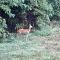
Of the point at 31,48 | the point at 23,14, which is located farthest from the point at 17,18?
the point at 31,48

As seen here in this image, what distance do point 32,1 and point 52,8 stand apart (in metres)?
1.97

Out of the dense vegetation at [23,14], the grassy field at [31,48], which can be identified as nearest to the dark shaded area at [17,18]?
the dense vegetation at [23,14]

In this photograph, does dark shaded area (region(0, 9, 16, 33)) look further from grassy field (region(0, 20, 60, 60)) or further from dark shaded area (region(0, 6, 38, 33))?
grassy field (region(0, 20, 60, 60))

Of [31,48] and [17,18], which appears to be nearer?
[31,48]

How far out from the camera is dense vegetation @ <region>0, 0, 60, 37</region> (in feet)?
35.6

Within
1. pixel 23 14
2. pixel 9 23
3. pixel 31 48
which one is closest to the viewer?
pixel 31 48

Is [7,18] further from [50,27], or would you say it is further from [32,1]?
[50,27]

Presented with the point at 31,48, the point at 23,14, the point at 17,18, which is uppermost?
the point at 23,14

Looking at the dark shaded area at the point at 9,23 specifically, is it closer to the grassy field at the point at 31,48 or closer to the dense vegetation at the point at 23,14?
the dense vegetation at the point at 23,14

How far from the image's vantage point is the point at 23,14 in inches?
470

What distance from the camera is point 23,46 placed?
377 inches

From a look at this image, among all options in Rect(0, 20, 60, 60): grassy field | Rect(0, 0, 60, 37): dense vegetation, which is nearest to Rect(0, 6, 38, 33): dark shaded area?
Rect(0, 0, 60, 37): dense vegetation

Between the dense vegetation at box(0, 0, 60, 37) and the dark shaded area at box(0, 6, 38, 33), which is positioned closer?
the dense vegetation at box(0, 0, 60, 37)

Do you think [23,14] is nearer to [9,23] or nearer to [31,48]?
[9,23]
